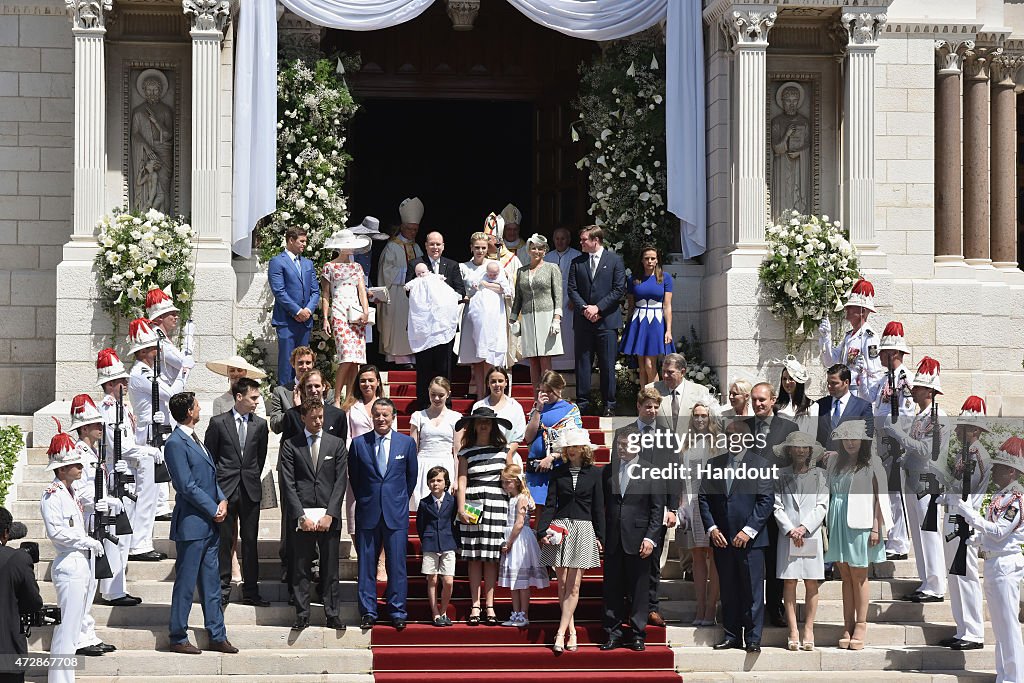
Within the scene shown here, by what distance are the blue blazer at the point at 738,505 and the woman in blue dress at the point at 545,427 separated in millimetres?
1152

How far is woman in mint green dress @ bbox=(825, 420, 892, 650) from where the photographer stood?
38.5 feet

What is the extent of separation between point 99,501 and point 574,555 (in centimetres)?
356

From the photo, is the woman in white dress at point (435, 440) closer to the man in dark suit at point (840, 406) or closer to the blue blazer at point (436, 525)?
the blue blazer at point (436, 525)

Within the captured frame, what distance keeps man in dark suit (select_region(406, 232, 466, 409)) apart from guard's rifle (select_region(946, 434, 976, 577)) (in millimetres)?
5204

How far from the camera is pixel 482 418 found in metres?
11.7

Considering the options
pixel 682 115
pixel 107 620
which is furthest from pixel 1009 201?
pixel 107 620

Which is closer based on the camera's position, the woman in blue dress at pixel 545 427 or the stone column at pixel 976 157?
the woman in blue dress at pixel 545 427

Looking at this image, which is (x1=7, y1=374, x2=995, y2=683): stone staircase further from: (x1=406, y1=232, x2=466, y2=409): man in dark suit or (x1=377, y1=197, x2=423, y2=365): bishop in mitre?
(x1=377, y1=197, x2=423, y2=365): bishop in mitre

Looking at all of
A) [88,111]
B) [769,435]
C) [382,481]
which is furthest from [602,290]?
[88,111]

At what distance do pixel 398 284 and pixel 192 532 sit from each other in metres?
4.94

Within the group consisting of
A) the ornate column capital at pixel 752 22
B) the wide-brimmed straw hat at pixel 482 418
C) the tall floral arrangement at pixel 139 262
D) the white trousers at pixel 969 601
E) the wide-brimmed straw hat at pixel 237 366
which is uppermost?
the ornate column capital at pixel 752 22

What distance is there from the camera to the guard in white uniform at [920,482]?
1238 cm

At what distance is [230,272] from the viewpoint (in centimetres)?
1602

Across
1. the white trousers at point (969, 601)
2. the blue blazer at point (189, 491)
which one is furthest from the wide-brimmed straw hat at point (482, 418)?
the white trousers at point (969, 601)
